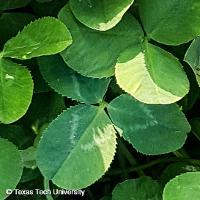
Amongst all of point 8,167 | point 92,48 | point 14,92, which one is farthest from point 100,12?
point 8,167

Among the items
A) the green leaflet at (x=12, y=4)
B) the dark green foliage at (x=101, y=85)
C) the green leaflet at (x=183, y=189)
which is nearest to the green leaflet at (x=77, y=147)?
the dark green foliage at (x=101, y=85)

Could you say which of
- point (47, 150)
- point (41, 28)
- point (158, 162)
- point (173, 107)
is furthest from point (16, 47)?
point (158, 162)

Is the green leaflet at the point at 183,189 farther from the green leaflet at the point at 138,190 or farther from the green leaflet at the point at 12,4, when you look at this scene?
the green leaflet at the point at 12,4

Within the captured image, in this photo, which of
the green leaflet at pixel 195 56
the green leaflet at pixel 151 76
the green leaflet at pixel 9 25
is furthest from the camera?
the green leaflet at pixel 9 25

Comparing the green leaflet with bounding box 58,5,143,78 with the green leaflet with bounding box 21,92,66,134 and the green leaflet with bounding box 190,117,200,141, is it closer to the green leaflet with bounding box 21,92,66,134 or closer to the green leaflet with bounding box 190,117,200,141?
the green leaflet with bounding box 21,92,66,134

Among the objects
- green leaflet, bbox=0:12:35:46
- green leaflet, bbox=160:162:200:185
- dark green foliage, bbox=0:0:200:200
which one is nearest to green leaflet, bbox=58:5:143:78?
dark green foliage, bbox=0:0:200:200
